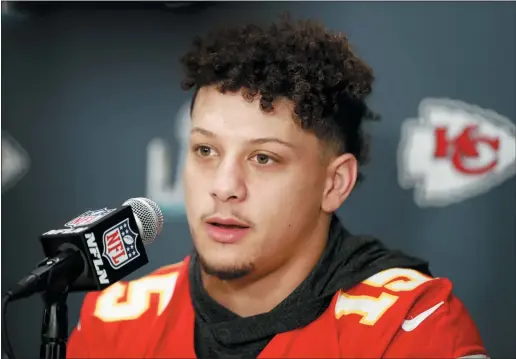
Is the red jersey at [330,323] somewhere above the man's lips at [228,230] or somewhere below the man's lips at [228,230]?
below

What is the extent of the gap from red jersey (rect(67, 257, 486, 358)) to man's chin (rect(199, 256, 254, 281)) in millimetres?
107

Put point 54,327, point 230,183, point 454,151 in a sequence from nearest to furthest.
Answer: point 54,327 < point 230,183 < point 454,151

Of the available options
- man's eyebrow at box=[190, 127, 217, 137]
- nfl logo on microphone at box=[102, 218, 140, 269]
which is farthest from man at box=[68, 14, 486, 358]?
nfl logo on microphone at box=[102, 218, 140, 269]

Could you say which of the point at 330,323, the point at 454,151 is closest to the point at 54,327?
the point at 330,323

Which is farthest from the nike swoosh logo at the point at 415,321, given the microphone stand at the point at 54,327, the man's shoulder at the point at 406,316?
the microphone stand at the point at 54,327

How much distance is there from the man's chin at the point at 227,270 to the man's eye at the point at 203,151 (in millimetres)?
158

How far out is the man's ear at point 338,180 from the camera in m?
1.10

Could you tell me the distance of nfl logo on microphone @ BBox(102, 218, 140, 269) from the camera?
737 millimetres

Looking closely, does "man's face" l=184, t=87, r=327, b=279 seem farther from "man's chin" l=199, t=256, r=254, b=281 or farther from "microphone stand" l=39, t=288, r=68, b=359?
"microphone stand" l=39, t=288, r=68, b=359

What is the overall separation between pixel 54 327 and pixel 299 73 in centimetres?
53

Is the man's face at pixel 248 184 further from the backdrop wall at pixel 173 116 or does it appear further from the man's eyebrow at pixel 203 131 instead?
the backdrop wall at pixel 173 116

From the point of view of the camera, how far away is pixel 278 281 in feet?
3.62

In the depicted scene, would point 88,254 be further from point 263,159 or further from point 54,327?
point 263,159

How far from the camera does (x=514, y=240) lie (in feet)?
3.83
